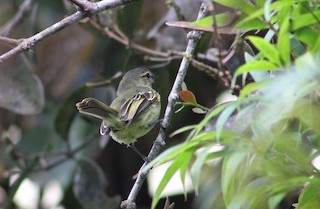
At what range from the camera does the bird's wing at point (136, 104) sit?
3.20m

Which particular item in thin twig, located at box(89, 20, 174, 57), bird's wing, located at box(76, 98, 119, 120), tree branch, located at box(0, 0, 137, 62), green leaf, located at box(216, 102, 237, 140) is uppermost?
tree branch, located at box(0, 0, 137, 62)

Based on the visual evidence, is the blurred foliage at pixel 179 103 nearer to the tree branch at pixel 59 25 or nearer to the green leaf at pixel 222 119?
the green leaf at pixel 222 119

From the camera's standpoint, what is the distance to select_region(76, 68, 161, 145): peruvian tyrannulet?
309cm

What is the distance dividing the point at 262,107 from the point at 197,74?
85.0 inches

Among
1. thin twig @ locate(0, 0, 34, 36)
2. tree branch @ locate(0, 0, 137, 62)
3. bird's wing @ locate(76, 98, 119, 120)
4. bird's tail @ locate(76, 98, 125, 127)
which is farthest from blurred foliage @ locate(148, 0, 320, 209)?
thin twig @ locate(0, 0, 34, 36)

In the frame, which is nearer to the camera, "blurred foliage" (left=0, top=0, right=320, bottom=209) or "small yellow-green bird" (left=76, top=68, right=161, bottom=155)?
"blurred foliage" (left=0, top=0, right=320, bottom=209)

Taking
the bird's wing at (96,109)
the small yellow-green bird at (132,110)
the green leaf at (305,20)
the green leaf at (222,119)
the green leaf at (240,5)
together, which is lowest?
the small yellow-green bird at (132,110)

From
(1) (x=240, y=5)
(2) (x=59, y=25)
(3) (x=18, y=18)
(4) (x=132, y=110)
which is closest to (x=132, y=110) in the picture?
(4) (x=132, y=110)

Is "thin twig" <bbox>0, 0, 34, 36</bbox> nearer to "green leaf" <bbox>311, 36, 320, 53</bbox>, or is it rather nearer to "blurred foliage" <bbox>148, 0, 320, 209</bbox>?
"blurred foliage" <bbox>148, 0, 320, 209</bbox>

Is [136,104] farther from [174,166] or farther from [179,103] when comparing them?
[174,166]

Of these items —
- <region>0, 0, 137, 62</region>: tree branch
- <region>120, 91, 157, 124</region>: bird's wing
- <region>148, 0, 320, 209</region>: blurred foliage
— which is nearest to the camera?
<region>148, 0, 320, 209</region>: blurred foliage

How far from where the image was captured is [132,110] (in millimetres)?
3256

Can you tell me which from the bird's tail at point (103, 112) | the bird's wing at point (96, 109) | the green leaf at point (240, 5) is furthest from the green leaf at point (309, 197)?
the bird's tail at point (103, 112)

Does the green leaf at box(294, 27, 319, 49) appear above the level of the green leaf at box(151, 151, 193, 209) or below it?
above
